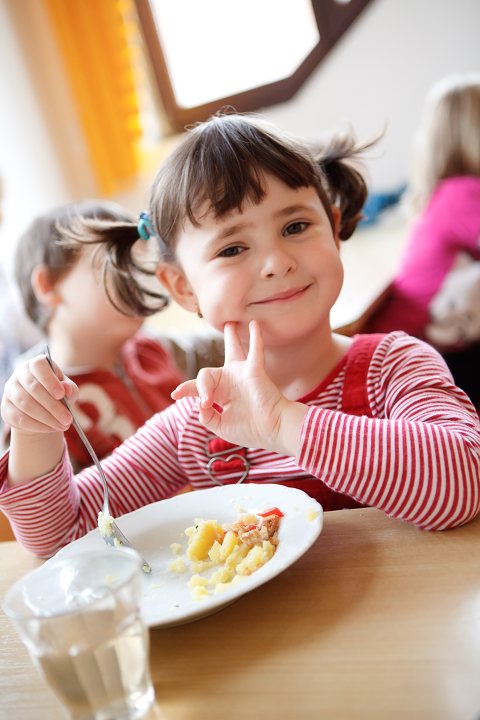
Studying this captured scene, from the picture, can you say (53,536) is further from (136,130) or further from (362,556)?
(136,130)

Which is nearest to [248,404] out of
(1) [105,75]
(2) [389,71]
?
(2) [389,71]

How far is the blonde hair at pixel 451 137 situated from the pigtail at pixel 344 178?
129 cm

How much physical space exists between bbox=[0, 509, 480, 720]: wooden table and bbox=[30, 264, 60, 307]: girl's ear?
40.3 inches

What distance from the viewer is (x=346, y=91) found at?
358cm

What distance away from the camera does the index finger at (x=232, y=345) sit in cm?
92

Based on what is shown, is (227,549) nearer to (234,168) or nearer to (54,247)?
(234,168)

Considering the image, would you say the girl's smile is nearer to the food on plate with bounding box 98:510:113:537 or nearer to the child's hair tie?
the child's hair tie

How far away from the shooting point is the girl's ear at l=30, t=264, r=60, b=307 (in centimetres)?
170

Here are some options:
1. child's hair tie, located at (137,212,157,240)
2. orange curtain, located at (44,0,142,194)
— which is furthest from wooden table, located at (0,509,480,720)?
orange curtain, located at (44,0,142,194)

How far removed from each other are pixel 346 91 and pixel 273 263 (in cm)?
289

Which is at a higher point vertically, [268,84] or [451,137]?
[268,84]

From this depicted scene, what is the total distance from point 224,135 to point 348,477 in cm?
48

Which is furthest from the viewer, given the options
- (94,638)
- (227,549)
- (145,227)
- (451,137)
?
(451,137)

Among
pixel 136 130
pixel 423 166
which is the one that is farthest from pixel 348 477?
pixel 136 130
